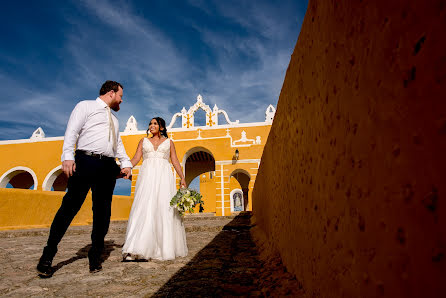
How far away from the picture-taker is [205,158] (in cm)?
2086

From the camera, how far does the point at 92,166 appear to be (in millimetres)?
2391

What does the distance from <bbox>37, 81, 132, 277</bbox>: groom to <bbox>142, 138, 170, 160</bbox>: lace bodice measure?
25.6 inches

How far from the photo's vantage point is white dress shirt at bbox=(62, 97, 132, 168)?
2.38 metres

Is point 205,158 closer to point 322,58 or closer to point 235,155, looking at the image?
point 235,155

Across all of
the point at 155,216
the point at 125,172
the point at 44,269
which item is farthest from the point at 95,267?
the point at 125,172

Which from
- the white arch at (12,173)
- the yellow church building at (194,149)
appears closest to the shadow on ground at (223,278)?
the yellow church building at (194,149)

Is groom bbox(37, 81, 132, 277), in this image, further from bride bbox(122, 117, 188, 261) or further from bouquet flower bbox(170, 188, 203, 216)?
bouquet flower bbox(170, 188, 203, 216)

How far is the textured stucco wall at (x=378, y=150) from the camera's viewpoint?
397mm

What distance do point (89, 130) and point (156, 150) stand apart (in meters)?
1.02

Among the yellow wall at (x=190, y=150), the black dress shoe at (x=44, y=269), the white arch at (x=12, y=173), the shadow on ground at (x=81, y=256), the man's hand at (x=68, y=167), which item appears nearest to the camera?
the black dress shoe at (x=44, y=269)

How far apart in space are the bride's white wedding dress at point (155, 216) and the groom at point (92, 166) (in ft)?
1.36

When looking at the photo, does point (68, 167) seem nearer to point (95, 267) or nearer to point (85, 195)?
point (85, 195)

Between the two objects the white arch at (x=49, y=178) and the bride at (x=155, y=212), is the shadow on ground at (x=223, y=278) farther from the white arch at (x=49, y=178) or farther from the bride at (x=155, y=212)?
the white arch at (x=49, y=178)

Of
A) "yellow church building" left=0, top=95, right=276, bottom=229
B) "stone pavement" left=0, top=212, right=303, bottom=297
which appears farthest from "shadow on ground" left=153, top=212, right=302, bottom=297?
"yellow church building" left=0, top=95, right=276, bottom=229
